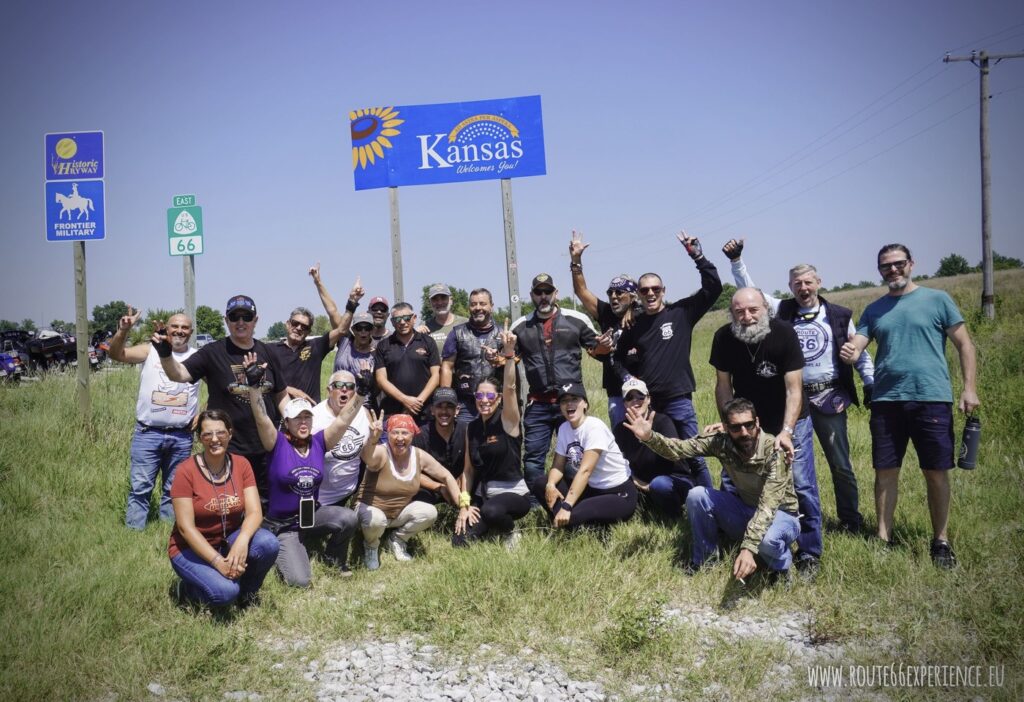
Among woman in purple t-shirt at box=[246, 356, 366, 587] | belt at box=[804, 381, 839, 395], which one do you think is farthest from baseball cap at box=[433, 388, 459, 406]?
belt at box=[804, 381, 839, 395]

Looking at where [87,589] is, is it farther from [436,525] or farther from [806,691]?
[806,691]

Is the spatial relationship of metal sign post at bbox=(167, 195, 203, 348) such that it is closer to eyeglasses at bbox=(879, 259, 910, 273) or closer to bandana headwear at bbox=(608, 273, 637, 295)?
bandana headwear at bbox=(608, 273, 637, 295)

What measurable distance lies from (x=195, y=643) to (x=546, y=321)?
402cm

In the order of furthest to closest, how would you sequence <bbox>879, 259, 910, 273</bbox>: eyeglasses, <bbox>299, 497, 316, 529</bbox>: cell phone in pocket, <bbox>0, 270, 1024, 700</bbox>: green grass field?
<bbox>299, 497, 316, 529</bbox>: cell phone in pocket → <bbox>879, 259, 910, 273</bbox>: eyeglasses → <bbox>0, 270, 1024, 700</bbox>: green grass field

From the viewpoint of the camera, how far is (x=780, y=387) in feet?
17.7

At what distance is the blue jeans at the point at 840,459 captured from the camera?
5684mm

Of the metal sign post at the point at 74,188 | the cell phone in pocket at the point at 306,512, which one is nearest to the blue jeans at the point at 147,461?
the cell phone in pocket at the point at 306,512

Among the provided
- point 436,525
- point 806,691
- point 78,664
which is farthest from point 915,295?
point 78,664

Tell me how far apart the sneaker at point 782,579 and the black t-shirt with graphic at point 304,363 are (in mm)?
4431

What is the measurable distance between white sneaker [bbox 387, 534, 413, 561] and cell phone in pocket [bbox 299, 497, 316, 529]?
88cm

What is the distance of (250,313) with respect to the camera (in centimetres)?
591

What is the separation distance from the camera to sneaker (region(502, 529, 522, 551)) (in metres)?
5.84

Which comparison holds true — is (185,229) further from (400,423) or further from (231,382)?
(400,423)

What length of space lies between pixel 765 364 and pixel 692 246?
4.69 feet
